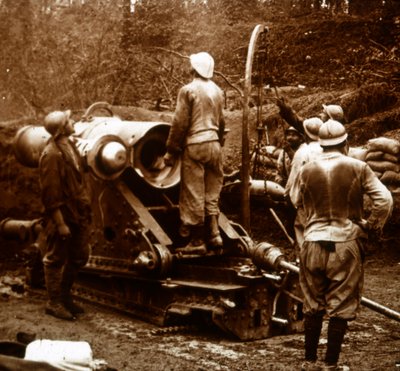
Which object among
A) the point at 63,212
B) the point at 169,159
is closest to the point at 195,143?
the point at 169,159

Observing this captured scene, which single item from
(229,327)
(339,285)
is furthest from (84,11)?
(339,285)

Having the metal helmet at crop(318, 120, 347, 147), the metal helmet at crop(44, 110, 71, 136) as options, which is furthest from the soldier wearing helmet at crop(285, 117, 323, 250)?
the metal helmet at crop(44, 110, 71, 136)

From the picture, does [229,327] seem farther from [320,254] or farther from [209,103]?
[209,103]

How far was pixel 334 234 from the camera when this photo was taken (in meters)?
5.96

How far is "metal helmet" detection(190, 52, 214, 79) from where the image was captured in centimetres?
796

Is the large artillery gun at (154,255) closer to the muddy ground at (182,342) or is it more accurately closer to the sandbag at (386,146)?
the muddy ground at (182,342)

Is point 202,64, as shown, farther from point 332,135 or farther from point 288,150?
point 332,135

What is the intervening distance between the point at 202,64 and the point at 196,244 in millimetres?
A: 1765

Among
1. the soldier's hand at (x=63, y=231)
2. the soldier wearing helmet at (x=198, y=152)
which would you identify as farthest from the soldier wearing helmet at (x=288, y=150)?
the soldier's hand at (x=63, y=231)

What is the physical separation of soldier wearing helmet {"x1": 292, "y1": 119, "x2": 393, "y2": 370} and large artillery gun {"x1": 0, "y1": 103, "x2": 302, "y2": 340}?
1209mm

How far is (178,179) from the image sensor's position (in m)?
8.55

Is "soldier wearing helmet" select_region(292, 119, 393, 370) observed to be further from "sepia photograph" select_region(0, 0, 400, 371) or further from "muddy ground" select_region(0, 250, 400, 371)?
"muddy ground" select_region(0, 250, 400, 371)

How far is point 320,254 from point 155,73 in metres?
10.1

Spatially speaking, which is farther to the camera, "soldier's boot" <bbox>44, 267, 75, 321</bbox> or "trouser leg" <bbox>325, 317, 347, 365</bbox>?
"soldier's boot" <bbox>44, 267, 75, 321</bbox>
